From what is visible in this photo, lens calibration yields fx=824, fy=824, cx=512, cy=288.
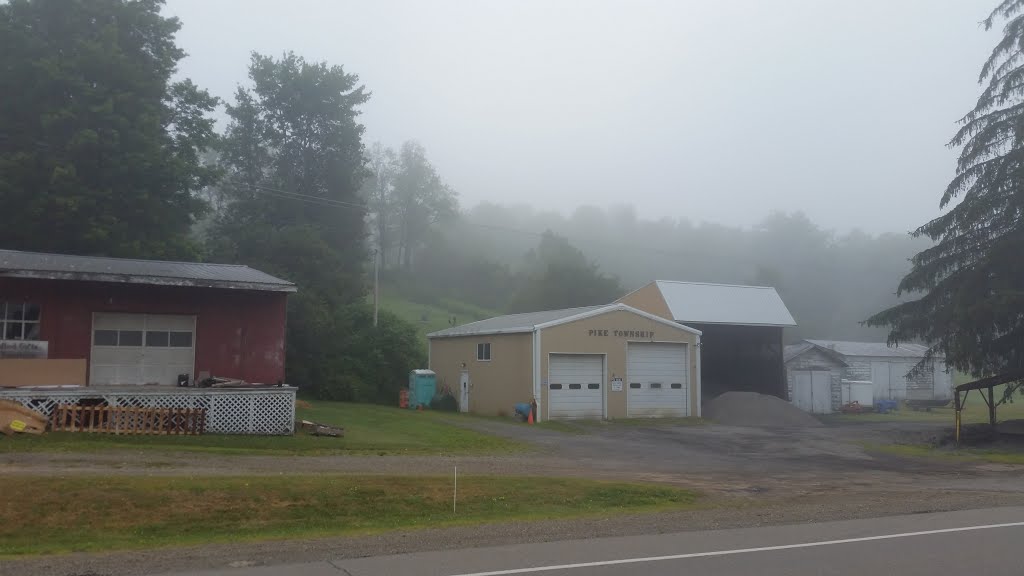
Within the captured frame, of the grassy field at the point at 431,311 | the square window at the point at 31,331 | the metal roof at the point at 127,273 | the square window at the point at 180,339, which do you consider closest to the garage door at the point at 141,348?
the square window at the point at 180,339

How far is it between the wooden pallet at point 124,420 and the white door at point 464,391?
1596 cm

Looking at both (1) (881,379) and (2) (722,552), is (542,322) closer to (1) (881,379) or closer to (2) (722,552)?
(2) (722,552)

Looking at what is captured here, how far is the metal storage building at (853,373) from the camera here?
4134 centimetres

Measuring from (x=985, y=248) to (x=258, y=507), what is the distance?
26761 mm

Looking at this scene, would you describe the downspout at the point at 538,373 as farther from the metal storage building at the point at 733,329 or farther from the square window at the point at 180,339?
the square window at the point at 180,339

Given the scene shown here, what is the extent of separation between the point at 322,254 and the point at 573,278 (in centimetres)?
3360

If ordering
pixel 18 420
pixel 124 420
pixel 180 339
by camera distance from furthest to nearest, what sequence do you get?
pixel 180 339
pixel 124 420
pixel 18 420

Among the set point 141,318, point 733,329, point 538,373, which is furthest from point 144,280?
point 733,329

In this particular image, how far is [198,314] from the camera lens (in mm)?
22281

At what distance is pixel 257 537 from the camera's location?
10602 mm

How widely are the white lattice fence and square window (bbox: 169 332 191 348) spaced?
3.17m

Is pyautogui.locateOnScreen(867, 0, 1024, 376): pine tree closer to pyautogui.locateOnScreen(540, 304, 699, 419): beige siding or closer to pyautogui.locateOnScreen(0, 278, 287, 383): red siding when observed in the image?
pyautogui.locateOnScreen(540, 304, 699, 419): beige siding

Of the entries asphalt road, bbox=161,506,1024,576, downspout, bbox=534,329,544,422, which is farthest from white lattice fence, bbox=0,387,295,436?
asphalt road, bbox=161,506,1024,576

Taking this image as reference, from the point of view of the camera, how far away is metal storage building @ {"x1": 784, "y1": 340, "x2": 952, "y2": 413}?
41.3 meters
